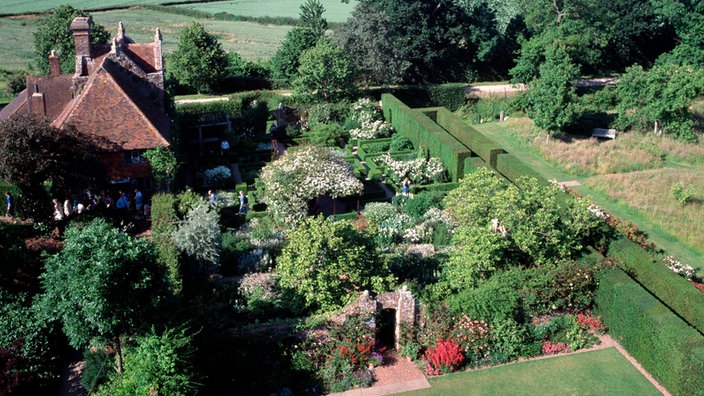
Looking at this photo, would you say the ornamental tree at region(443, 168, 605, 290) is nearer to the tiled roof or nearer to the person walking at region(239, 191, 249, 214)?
the person walking at region(239, 191, 249, 214)

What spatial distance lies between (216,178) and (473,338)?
19178 mm

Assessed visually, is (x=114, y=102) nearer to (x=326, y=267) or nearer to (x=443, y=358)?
(x=326, y=267)

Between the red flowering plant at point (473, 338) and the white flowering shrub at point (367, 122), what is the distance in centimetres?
2401

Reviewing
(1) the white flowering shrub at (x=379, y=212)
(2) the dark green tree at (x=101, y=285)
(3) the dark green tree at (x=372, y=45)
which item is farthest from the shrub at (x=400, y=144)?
(2) the dark green tree at (x=101, y=285)

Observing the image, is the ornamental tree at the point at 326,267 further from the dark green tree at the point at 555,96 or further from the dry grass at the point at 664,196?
the dark green tree at the point at 555,96

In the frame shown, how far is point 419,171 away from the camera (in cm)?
3753

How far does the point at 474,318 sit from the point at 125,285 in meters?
11.7

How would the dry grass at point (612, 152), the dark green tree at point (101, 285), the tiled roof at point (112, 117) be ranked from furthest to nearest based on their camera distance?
the dry grass at point (612, 152) → the tiled roof at point (112, 117) → the dark green tree at point (101, 285)

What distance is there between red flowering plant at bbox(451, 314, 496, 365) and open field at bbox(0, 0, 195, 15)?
7329 cm

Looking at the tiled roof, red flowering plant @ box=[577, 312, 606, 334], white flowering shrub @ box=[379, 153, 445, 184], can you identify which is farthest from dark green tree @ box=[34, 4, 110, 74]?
red flowering plant @ box=[577, 312, 606, 334]

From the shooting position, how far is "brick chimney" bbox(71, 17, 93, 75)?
125 ft

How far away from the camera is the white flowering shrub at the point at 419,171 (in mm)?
37469

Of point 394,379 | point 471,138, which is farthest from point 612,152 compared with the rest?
point 394,379

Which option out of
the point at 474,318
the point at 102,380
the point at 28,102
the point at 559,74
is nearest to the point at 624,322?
the point at 474,318
